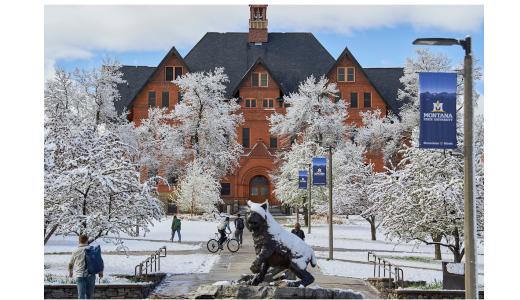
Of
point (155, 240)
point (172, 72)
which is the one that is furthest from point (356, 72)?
point (155, 240)

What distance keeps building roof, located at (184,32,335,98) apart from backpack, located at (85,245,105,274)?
190 feet

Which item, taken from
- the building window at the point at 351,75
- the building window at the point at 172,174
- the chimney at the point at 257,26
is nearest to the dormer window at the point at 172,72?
the chimney at the point at 257,26

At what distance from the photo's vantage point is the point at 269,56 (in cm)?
7506

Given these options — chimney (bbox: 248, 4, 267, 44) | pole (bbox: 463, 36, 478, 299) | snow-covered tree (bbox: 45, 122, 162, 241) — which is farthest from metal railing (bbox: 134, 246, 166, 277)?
chimney (bbox: 248, 4, 267, 44)

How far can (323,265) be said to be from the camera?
1045 inches

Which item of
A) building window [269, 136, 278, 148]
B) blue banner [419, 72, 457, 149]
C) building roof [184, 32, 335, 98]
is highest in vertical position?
building roof [184, 32, 335, 98]

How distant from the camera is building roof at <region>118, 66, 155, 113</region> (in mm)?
72938

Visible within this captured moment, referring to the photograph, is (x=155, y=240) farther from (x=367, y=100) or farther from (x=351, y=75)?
(x=367, y=100)

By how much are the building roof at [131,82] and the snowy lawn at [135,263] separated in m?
44.4

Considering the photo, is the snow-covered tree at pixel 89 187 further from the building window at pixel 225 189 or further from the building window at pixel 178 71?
the building window at pixel 178 71

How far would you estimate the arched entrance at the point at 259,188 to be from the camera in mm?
69562

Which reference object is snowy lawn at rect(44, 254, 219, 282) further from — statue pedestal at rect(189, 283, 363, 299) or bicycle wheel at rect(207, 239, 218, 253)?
statue pedestal at rect(189, 283, 363, 299)

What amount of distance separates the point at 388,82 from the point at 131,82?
85.6 feet

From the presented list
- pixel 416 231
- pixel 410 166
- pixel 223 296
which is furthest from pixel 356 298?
pixel 410 166
